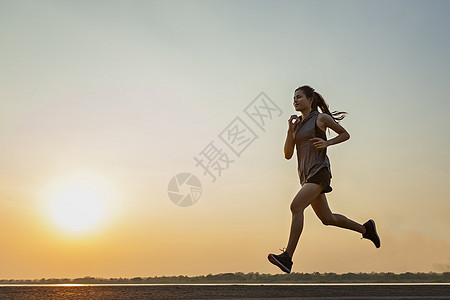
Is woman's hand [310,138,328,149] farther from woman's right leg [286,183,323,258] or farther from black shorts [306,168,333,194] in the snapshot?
woman's right leg [286,183,323,258]

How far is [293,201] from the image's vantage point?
7434mm

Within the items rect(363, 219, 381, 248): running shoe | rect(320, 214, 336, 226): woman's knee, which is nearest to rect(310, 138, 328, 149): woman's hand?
rect(320, 214, 336, 226): woman's knee

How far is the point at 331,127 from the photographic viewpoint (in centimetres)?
758

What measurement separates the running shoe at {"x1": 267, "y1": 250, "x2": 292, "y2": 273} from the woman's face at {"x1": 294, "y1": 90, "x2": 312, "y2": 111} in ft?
6.77

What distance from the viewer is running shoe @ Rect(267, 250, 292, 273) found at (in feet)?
23.4

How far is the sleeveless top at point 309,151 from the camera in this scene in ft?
24.5

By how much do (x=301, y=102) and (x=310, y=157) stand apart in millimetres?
833

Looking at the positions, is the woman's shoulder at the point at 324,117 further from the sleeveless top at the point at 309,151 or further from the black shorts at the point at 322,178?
the black shorts at the point at 322,178

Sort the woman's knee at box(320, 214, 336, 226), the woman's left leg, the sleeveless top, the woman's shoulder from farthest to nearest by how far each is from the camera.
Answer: the woman's knee at box(320, 214, 336, 226)
the woman's left leg
the woman's shoulder
the sleeveless top

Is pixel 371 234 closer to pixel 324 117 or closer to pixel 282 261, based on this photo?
pixel 282 261

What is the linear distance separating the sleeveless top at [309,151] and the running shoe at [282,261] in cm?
109

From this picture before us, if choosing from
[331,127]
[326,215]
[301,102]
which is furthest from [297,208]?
[301,102]

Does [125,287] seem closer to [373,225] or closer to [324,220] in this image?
[324,220]

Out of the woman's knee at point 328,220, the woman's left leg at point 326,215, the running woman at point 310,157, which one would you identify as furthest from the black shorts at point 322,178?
the woman's knee at point 328,220
